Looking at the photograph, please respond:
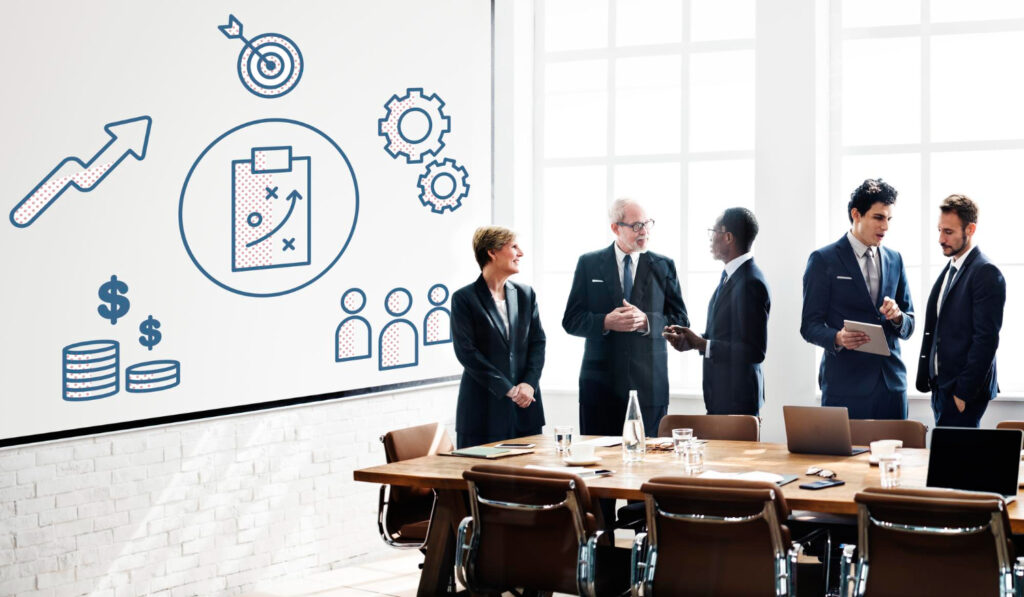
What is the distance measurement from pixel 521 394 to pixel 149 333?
1.90 m

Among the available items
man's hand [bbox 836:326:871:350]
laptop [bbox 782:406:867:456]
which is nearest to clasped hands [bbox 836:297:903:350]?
man's hand [bbox 836:326:871:350]

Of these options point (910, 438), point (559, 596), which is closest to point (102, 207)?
point (559, 596)

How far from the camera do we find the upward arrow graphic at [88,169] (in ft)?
15.8

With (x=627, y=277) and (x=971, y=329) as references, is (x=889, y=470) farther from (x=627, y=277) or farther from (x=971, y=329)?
(x=627, y=277)

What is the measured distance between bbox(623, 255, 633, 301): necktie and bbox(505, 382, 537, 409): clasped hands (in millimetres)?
847

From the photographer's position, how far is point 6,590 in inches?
186

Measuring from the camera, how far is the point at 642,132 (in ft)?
25.1

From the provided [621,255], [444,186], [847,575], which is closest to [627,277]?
[621,255]

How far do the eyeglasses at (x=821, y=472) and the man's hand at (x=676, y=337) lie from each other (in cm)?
191

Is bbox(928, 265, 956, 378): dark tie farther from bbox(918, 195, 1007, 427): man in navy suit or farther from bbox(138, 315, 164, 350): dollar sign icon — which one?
bbox(138, 315, 164, 350): dollar sign icon

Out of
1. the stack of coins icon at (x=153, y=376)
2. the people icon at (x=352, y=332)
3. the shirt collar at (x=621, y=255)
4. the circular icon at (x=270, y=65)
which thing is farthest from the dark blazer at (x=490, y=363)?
the circular icon at (x=270, y=65)

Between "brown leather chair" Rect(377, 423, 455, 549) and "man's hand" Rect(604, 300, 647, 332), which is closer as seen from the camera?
"brown leather chair" Rect(377, 423, 455, 549)

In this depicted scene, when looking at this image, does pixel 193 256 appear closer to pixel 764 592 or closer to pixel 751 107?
pixel 764 592

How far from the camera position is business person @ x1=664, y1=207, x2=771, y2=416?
578 centimetres
